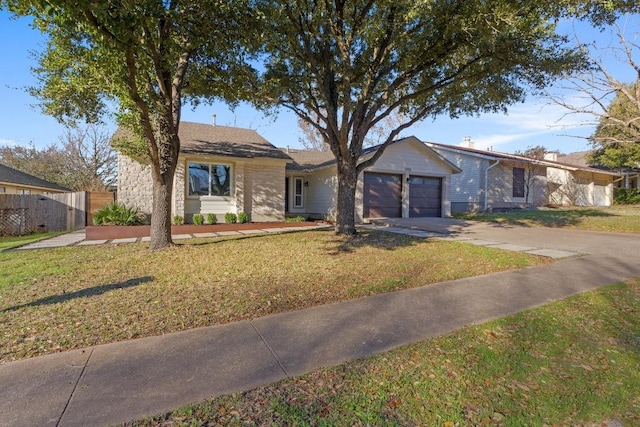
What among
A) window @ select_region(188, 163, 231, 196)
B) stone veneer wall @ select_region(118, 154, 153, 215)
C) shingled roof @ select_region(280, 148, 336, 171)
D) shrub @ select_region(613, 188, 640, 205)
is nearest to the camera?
stone veneer wall @ select_region(118, 154, 153, 215)

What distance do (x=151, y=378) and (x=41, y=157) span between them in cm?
3368

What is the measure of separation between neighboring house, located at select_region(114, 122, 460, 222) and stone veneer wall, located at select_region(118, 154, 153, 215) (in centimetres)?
3

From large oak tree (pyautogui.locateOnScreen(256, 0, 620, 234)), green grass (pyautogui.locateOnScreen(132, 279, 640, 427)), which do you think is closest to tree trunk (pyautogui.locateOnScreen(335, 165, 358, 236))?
large oak tree (pyautogui.locateOnScreen(256, 0, 620, 234))

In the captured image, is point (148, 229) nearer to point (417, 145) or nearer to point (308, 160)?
point (308, 160)

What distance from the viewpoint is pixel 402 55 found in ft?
29.8

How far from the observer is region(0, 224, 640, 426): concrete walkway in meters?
2.33

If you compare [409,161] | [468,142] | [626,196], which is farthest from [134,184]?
[626,196]

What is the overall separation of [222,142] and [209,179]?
212 centimetres

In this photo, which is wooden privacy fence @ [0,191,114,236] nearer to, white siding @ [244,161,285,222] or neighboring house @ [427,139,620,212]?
white siding @ [244,161,285,222]

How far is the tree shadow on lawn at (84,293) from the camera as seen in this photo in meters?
4.24

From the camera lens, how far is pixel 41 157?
89.4ft

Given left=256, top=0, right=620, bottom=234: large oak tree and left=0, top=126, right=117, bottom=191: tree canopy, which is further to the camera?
left=0, top=126, right=117, bottom=191: tree canopy

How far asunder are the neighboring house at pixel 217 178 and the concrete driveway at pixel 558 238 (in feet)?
20.8

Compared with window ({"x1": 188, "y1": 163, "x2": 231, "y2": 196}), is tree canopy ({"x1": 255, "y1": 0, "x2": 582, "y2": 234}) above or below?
above
